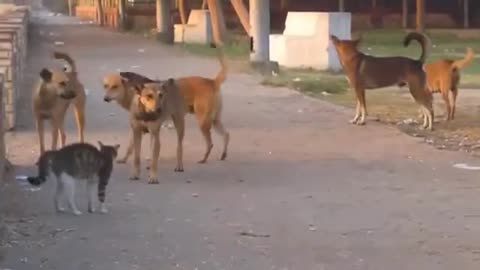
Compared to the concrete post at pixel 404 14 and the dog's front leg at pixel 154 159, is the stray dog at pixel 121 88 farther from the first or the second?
the concrete post at pixel 404 14

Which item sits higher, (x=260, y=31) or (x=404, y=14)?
(x=260, y=31)

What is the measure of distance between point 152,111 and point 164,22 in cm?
3254

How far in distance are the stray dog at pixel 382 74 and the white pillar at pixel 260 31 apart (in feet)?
33.1

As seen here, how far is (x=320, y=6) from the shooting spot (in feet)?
164

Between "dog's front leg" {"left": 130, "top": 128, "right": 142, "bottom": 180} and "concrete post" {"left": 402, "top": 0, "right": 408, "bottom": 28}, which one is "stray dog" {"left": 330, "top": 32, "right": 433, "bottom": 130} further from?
"concrete post" {"left": 402, "top": 0, "right": 408, "bottom": 28}

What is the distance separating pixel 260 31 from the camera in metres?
27.9

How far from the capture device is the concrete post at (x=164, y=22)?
142ft

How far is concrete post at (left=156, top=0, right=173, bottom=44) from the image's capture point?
142 feet

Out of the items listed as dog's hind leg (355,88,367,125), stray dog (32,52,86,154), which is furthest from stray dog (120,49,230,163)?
dog's hind leg (355,88,367,125)

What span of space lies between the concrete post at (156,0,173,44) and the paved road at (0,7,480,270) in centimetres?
2582

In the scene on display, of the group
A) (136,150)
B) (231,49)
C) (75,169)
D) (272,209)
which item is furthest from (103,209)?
(231,49)

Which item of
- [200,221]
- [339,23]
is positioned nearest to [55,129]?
[200,221]

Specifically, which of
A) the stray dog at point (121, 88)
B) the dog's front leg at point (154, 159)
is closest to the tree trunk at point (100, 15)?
the stray dog at point (121, 88)

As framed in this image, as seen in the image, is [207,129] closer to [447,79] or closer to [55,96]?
[55,96]
